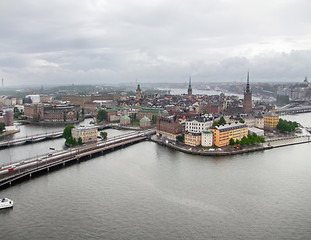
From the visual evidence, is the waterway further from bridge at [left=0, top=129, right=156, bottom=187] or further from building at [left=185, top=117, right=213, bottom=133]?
building at [left=185, top=117, right=213, bottom=133]

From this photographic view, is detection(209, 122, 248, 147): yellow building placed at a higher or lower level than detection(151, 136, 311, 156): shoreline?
higher

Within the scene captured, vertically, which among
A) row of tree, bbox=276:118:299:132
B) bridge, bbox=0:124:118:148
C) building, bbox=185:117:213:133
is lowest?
bridge, bbox=0:124:118:148

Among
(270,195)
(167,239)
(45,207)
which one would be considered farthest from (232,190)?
(45,207)

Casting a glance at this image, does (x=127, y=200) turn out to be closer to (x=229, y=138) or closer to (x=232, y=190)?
(x=232, y=190)

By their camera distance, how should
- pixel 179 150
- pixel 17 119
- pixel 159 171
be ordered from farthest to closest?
pixel 17 119
pixel 179 150
pixel 159 171

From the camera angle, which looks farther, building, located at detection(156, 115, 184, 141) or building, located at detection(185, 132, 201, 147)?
building, located at detection(156, 115, 184, 141)

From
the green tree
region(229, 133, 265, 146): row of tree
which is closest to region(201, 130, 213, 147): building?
region(229, 133, 265, 146): row of tree
